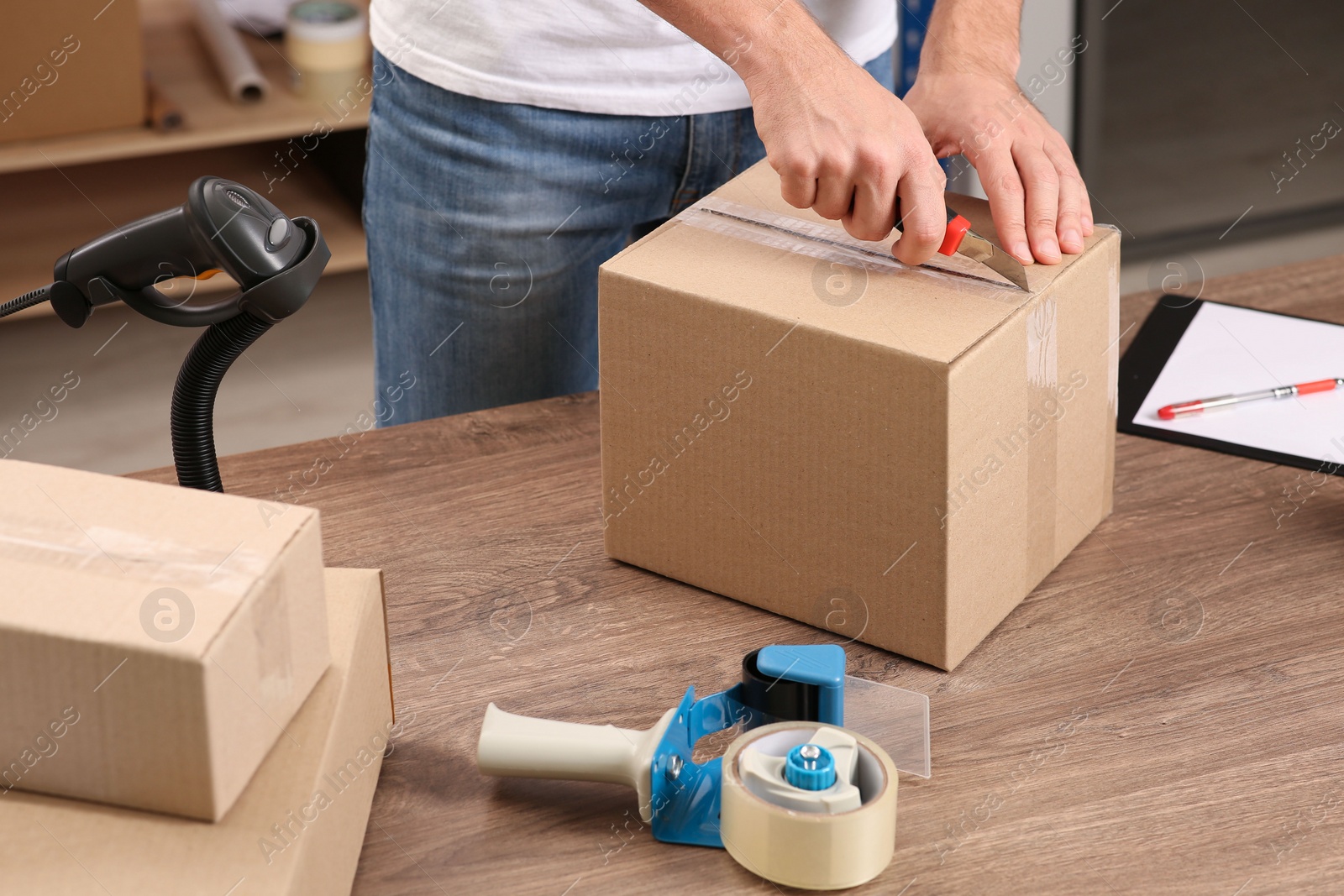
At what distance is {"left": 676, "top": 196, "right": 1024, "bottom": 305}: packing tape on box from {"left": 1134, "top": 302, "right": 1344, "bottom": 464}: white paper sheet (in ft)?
1.03

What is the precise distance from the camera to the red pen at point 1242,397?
117 centimetres

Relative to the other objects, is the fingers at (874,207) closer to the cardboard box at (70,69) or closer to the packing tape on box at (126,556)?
the packing tape on box at (126,556)

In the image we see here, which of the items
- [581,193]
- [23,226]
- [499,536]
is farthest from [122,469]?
[499,536]

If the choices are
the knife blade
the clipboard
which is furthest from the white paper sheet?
the knife blade

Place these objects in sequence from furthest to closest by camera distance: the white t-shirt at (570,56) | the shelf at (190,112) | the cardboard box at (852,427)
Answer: the shelf at (190,112) → the white t-shirt at (570,56) → the cardboard box at (852,427)

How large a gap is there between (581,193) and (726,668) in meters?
0.58

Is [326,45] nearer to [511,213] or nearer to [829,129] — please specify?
[511,213]

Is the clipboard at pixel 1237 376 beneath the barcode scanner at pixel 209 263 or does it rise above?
beneath

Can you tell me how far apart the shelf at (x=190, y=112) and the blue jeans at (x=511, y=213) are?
1.40 meters

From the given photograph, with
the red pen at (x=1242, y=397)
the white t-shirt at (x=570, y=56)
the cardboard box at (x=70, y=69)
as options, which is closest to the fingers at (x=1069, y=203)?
the red pen at (x=1242, y=397)

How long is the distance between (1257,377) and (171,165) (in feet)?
8.13

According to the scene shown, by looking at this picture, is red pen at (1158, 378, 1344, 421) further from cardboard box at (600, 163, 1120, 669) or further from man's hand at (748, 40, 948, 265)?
man's hand at (748, 40, 948, 265)

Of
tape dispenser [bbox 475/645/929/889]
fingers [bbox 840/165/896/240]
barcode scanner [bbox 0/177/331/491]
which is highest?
barcode scanner [bbox 0/177/331/491]

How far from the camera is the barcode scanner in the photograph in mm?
793
